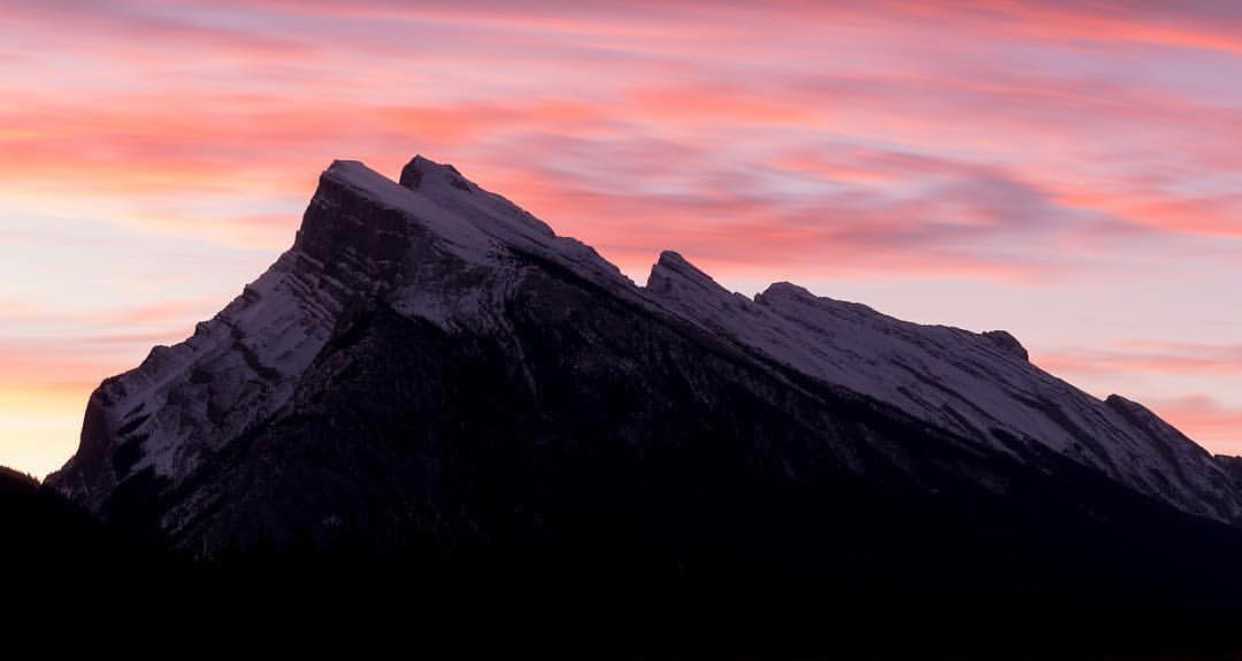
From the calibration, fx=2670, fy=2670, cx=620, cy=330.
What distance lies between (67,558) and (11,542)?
5.46 metres

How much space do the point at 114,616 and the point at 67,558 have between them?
222 inches

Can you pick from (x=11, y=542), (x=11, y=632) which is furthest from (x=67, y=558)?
(x=11, y=632)

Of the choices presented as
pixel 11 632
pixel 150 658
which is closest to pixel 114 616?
pixel 150 658

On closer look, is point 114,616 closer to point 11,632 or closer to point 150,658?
point 150,658

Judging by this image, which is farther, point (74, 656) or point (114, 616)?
point (114, 616)

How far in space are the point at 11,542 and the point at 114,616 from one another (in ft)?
31.7

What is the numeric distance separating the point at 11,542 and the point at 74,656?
44.9 feet

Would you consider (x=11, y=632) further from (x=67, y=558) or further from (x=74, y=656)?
(x=67, y=558)

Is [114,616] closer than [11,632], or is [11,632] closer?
[11,632]

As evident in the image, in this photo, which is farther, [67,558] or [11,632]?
[67,558]

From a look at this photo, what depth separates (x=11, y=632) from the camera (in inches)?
7185

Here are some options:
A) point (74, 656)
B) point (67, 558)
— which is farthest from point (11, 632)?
point (67, 558)

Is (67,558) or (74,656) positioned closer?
(74,656)

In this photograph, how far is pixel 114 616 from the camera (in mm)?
199000
